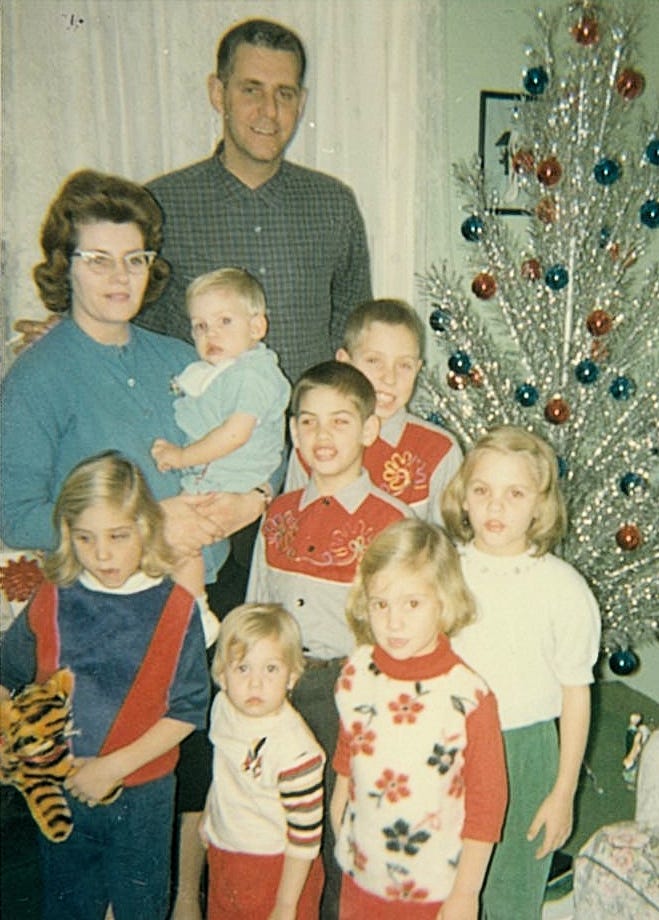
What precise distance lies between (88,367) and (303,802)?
0.83 m

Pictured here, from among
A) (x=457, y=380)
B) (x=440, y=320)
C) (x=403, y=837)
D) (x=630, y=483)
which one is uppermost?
(x=440, y=320)

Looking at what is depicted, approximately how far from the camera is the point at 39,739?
146 cm

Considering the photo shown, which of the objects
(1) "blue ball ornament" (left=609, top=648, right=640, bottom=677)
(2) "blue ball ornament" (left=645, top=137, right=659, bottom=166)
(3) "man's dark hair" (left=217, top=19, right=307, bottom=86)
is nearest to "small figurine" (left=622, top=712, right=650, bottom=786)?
(1) "blue ball ornament" (left=609, top=648, right=640, bottom=677)

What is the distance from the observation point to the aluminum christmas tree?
1.84m

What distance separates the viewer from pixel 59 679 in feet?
4.79

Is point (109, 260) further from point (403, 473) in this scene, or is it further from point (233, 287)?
point (403, 473)

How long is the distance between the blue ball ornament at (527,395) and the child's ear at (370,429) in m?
0.41

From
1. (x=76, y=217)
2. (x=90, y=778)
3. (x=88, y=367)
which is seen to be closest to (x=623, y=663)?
(x=90, y=778)

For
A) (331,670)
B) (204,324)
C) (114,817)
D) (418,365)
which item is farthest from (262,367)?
(114,817)

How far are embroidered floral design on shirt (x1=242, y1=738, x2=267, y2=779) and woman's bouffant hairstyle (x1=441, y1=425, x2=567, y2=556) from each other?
0.55 m

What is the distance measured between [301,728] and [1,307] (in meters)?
0.89

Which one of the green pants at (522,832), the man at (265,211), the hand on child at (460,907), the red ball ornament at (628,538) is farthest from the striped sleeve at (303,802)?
the red ball ornament at (628,538)

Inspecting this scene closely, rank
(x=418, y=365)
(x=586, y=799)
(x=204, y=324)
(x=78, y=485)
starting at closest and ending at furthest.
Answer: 1. (x=78, y=485)
2. (x=204, y=324)
3. (x=418, y=365)
4. (x=586, y=799)

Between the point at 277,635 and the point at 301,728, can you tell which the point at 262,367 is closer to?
the point at 277,635
